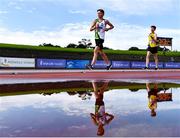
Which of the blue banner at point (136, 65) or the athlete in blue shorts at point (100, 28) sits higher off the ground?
the athlete in blue shorts at point (100, 28)

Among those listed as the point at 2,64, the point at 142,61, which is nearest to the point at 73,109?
the point at 2,64

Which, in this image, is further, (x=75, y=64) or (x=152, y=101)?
(x=75, y=64)

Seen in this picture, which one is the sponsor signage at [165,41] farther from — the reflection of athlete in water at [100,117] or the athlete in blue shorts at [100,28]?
the reflection of athlete in water at [100,117]

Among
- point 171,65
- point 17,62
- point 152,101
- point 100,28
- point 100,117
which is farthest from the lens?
point 171,65

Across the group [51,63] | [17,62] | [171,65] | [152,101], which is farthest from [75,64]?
[152,101]

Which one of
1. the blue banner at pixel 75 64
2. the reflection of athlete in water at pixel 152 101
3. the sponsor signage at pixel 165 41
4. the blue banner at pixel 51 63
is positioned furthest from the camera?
the sponsor signage at pixel 165 41

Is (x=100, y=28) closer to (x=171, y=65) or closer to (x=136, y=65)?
(x=136, y=65)

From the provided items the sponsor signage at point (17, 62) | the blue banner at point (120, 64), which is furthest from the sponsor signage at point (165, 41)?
the sponsor signage at point (17, 62)

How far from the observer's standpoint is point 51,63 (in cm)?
3409

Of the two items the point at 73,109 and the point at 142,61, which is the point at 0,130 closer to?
the point at 73,109

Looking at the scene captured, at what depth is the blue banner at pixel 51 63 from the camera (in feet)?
109

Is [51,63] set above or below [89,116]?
above

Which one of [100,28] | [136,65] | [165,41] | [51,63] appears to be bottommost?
[136,65]

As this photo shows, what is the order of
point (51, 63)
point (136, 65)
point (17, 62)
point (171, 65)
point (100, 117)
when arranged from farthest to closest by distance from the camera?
1. point (171, 65)
2. point (136, 65)
3. point (51, 63)
4. point (17, 62)
5. point (100, 117)
